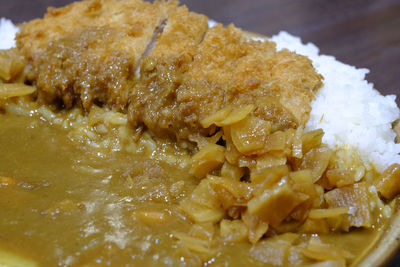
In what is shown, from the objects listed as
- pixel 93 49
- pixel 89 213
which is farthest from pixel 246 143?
pixel 93 49

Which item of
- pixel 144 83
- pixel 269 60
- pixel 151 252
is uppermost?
pixel 269 60

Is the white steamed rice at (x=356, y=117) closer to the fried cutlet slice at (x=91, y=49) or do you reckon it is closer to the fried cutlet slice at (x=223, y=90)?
the fried cutlet slice at (x=223, y=90)

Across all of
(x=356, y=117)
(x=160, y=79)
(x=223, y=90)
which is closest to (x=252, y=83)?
(x=223, y=90)

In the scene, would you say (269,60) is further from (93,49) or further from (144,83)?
(93,49)

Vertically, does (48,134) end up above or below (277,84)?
below

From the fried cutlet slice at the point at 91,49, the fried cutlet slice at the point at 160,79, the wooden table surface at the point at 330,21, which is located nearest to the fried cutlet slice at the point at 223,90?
the fried cutlet slice at the point at 160,79

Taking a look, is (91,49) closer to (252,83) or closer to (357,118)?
(252,83)
